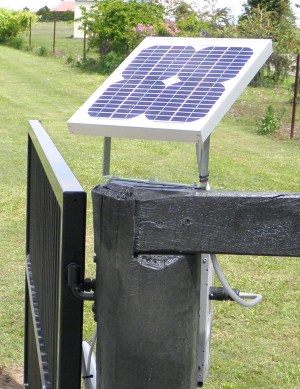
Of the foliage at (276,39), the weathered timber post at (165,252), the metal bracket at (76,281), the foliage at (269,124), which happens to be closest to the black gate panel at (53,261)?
the metal bracket at (76,281)

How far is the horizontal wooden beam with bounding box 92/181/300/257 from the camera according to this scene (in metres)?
1.67

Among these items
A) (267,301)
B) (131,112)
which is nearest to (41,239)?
(131,112)

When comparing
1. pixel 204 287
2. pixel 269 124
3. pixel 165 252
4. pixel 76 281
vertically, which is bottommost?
pixel 269 124

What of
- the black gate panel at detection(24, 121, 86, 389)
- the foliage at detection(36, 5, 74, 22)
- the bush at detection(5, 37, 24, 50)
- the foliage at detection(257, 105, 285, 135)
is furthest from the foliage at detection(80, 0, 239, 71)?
the foliage at detection(36, 5, 74, 22)

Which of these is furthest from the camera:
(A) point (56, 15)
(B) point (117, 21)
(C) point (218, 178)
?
(A) point (56, 15)

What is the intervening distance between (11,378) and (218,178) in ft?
20.1

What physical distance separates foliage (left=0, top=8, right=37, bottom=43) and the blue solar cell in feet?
102

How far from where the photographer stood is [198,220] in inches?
65.9

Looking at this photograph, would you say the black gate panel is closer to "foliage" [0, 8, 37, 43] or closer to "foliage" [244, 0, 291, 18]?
"foliage" [244, 0, 291, 18]

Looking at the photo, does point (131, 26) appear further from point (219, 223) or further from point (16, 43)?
point (219, 223)

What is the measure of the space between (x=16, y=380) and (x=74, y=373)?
8.97 feet

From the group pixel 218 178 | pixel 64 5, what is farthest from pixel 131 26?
pixel 64 5

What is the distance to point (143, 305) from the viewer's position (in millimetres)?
1708

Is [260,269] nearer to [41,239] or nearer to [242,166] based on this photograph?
[41,239]
